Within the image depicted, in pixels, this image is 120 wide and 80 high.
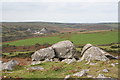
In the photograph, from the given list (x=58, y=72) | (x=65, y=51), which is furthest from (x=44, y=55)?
(x=58, y=72)

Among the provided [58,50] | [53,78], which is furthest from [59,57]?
[53,78]

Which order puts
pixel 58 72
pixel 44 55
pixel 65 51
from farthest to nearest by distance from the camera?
pixel 65 51
pixel 44 55
pixel 58 72

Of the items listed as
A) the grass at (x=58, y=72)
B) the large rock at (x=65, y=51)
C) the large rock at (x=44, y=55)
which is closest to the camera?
the grass at (x=58, y=72)

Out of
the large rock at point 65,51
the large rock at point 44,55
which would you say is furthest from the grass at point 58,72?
the large rock at point 65,51

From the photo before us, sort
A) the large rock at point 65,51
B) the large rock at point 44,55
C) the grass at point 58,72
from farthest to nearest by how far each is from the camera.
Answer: the large rock at point 65,51 < the large rock at point 44,55 < the grass at point 58,72

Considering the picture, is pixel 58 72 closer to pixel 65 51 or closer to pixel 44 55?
pixel 44 55

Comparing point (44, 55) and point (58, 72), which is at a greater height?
point (44, 55)

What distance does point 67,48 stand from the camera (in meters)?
30.0

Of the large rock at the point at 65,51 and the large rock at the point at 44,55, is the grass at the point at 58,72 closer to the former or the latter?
the large rock at the point at 44,55

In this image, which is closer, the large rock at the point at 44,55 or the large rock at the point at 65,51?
the large rock at the point at 44,55

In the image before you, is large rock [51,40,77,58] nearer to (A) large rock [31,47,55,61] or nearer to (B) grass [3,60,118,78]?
(A) large rock [31,47,55,61]

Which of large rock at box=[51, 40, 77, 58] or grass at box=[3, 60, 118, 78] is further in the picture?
large rock at box=[51, 40, 77, 58]

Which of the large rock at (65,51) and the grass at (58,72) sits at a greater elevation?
the large rock at (65,51)

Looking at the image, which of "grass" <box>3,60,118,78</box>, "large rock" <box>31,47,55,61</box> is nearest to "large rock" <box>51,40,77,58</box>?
"large rock" <box>31,47,55,61</box>
